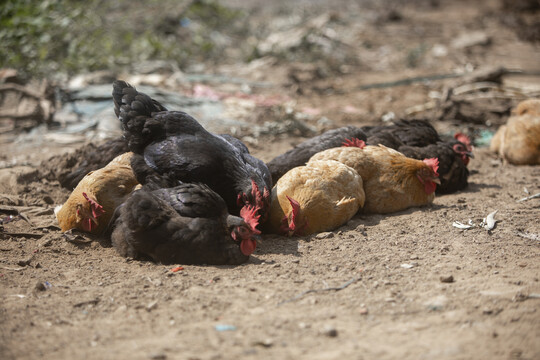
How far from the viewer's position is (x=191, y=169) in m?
3.97

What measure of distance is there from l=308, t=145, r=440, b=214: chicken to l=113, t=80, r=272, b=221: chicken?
0.86 m

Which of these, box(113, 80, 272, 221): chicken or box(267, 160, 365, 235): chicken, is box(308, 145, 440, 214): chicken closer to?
box(267, 160, 365, 235): chicken

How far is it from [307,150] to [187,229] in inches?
74.2

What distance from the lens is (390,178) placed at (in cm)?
450

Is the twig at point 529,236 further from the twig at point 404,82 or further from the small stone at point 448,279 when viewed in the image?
the twig at point 404,82

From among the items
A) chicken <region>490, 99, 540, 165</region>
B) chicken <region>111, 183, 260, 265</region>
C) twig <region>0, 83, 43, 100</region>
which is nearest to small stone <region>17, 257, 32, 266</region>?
chicken <region>111, 183, 260, 265</region>

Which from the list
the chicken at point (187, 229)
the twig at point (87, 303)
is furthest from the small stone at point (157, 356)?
the chicken at point (187, 229)

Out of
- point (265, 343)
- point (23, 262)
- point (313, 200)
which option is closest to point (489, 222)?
point (313, 200)

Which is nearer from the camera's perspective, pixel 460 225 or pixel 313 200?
pixel 313 200

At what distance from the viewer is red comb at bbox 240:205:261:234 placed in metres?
3.57

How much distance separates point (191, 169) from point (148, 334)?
1.61 m

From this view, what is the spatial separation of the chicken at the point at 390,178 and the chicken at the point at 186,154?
859 millimetres

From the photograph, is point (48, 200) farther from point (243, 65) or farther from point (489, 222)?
point (243, 65)

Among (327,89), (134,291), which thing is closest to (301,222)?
(134,291)
